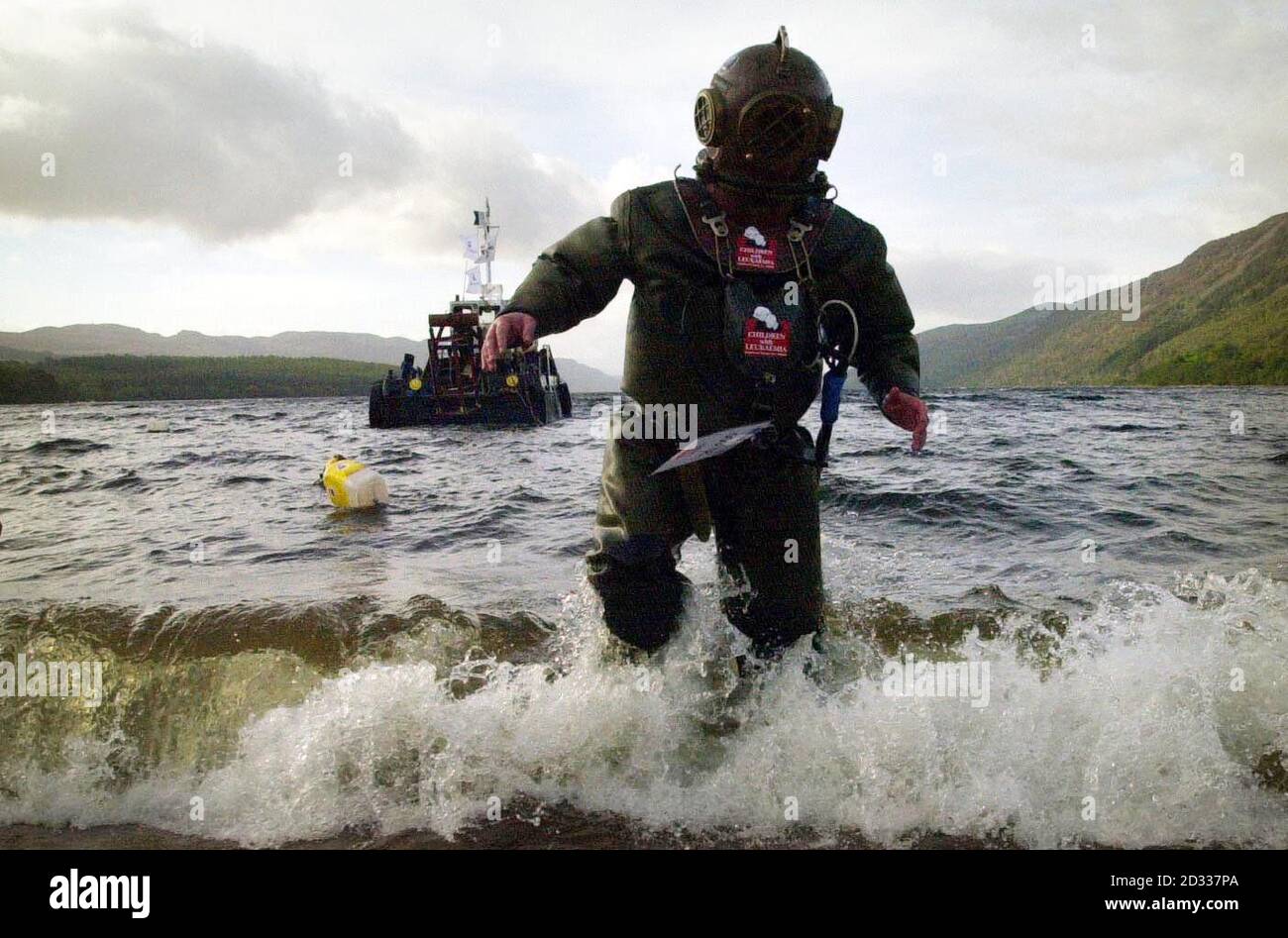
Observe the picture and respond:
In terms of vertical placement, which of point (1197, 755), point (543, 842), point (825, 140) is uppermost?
point (825, 140)

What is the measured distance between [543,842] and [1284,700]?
123 inches

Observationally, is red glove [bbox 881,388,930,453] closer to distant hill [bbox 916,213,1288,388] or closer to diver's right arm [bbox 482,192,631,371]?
diver's right arm [bbox 482,192,631,371]

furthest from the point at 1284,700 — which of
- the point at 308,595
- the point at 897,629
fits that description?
the point at 308,595

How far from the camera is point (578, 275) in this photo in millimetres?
3002

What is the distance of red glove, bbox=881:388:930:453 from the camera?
3.07 m

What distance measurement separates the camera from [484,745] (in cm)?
317

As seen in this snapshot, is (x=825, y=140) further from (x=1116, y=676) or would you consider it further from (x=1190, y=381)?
(x=1190, y=381)

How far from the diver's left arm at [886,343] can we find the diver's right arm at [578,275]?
3.12 feet

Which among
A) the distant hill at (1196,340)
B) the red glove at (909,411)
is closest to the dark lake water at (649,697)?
the red glove at (909,411)

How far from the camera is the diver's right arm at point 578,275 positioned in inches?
114

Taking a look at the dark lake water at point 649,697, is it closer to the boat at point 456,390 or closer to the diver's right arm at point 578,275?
the diver's right arm at point 578,275

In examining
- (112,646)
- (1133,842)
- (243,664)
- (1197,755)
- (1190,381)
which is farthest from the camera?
(1190,381)

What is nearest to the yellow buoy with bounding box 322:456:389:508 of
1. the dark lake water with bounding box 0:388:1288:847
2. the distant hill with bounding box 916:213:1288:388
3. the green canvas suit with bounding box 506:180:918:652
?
the dark lake water with bounding box 0:388:1288:847

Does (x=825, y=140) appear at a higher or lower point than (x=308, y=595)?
higher
